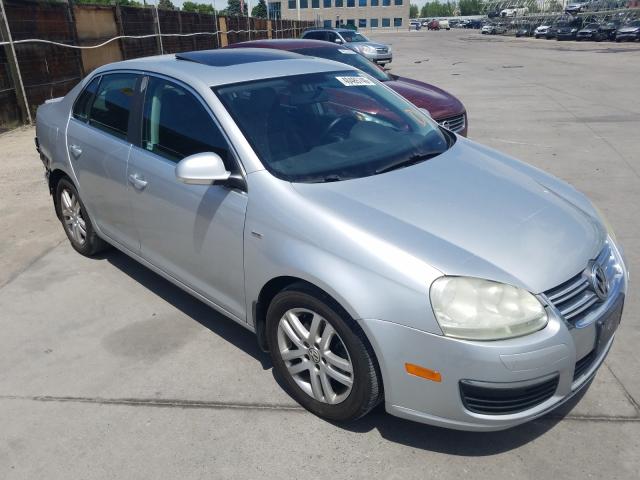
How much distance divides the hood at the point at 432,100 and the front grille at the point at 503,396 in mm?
5027

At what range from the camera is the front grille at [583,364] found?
2475mm

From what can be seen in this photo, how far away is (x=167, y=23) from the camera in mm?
17562

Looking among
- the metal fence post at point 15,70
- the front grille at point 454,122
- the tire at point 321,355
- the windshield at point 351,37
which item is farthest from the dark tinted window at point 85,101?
the windshield at point 351,37

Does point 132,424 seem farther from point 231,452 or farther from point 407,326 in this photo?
point 407,326

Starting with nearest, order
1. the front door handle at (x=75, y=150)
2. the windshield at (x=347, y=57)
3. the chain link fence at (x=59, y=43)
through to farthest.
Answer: the front door handle at (x=75, y=150), the windshield at (x=347, y=57), the chain link fence at (x=59, y=43)

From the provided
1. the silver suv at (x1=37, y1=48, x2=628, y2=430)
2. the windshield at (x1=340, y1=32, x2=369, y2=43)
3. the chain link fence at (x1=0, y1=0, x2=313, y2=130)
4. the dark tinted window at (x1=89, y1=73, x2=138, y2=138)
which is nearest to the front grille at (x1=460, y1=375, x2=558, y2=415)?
the silver suv at (x1=37, y1=48, x2=628, y2=430)

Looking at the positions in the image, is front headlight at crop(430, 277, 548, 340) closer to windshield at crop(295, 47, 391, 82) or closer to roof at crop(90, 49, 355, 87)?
roof at crop(90, 49, 355, 87)

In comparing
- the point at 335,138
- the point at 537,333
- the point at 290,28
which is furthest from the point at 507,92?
the point at 290,28

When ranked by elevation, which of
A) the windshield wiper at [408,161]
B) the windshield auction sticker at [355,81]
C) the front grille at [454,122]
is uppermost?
the windshield auction sticker at [355,81]

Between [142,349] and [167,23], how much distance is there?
16299 mm

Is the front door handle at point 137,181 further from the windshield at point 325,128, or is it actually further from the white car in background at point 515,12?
the white car in background at point 515,12

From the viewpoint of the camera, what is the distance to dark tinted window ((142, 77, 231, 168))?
3.18 metres

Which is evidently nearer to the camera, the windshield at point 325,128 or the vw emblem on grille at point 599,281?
the vw emblem on grille at point 599,281

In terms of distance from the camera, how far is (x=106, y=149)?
3.94m
